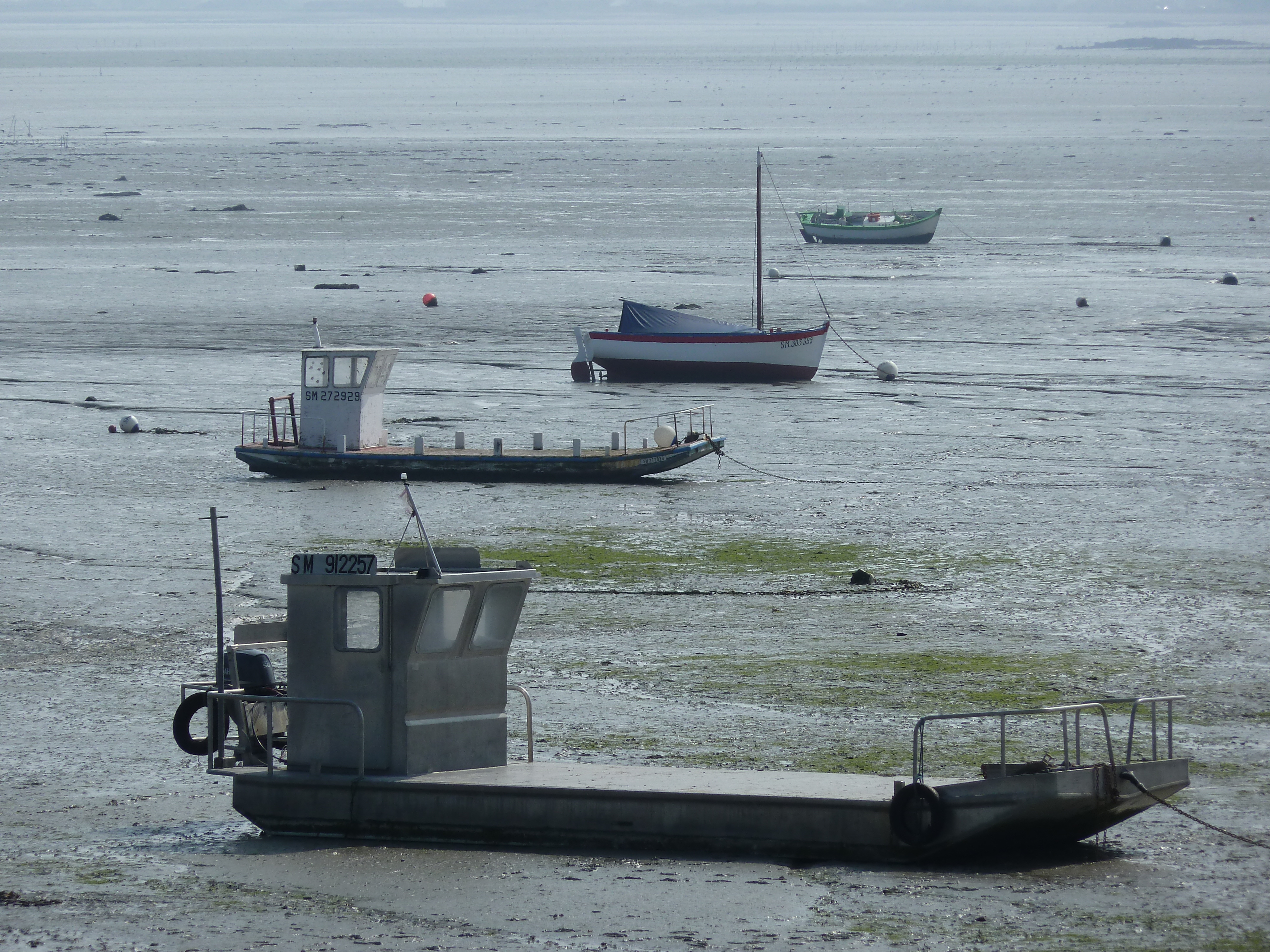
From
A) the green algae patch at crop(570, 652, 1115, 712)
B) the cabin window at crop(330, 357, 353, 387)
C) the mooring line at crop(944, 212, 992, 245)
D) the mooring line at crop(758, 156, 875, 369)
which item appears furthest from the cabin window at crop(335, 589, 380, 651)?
the mooring line at crop(944, 212, 992, 245)

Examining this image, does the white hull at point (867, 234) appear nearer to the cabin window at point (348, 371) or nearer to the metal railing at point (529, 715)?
the cabin window at point (348, 371)

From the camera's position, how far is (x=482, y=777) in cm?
1546

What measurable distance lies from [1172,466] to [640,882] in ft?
85.3

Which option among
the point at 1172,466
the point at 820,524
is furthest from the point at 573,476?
the point at 1172,466

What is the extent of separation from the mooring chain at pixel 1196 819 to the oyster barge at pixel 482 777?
0.17 ft

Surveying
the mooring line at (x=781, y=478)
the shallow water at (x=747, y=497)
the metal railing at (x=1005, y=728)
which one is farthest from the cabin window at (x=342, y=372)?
the metal railing at (x=1005, y=728)

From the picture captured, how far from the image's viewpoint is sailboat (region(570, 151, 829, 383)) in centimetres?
5178

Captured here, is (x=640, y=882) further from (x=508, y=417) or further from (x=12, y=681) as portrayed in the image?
(x=508, y=417)

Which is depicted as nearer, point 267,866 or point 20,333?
point 267,866

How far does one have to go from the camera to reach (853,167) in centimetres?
15575

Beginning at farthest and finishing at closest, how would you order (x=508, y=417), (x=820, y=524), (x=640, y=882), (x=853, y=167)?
(x=853, y=167), (x=508, y=417), (x=820, y=524), (x=640, y=882)

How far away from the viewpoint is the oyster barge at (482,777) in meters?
14.6

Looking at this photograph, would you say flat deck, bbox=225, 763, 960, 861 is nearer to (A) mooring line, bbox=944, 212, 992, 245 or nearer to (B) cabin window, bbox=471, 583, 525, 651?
(B) cabin window, bbox=471, 583, 525, 651

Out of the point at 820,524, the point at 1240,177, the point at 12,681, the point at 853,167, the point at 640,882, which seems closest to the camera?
the point at 640,882
